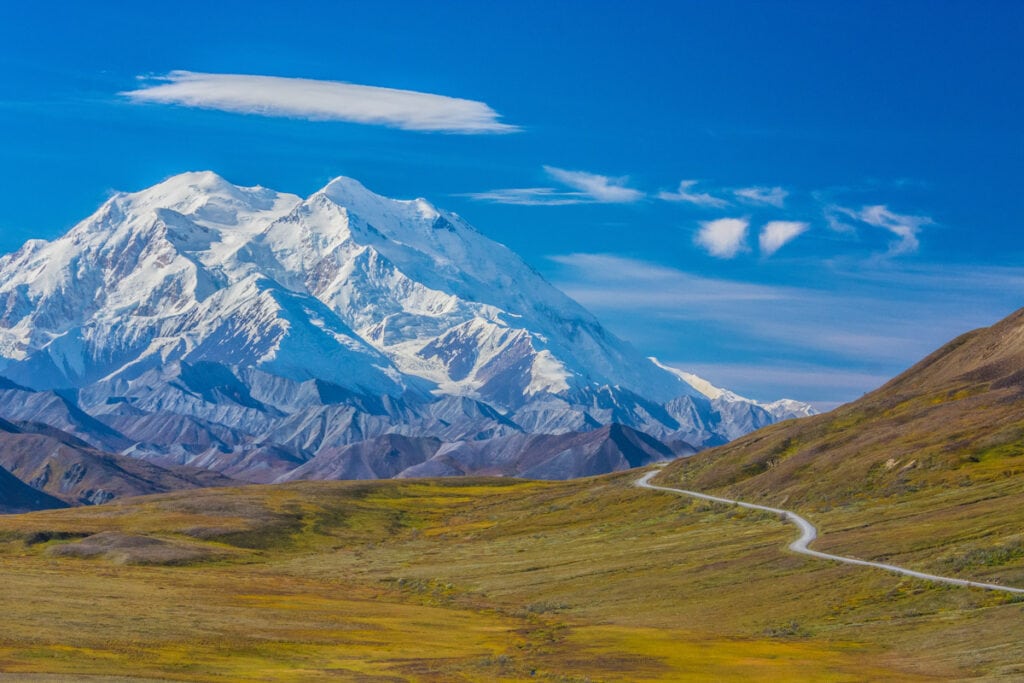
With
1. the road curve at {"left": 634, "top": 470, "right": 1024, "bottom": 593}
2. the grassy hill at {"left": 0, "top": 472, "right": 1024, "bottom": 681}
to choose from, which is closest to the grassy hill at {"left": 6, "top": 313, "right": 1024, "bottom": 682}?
the grassy hill at {"left": 0, "top": 472, "right": 1024, "bottom": 681}

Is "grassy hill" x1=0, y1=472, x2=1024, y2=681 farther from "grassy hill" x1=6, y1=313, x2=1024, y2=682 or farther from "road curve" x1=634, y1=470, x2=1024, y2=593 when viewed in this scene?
"road curve" x1=634, y1=470, x2=1024, y2=593

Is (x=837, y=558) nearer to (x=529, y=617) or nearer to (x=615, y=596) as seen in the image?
(x=615, y=596)

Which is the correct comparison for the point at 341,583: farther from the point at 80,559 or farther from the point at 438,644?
the point at 438,644

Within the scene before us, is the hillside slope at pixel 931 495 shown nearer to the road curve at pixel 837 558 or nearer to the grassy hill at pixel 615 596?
the grassy hill at pixel 615 596

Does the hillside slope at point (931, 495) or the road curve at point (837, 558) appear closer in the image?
the road curve at point (837, 558)

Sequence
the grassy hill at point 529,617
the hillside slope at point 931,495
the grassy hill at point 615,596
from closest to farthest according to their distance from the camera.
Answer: the grassy hill at point 529,617, the grassy hill at point 615,596, the hillside slope at point 931,495

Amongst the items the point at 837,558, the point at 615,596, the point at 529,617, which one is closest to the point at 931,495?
the point at 837,558

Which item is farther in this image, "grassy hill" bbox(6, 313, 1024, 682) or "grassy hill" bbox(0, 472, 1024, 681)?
"grassy hill" bbox(6, 313, 1024, 682)

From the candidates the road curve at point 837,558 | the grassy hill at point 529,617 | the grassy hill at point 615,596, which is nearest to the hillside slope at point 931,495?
the grassy hill at point 615,596

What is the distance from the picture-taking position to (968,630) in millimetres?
94188

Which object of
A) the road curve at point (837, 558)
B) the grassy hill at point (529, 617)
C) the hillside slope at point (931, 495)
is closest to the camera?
the grassy hill at point (529, 617)

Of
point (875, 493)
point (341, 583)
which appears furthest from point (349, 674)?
point (875, 493)

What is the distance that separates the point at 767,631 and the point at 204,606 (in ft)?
163

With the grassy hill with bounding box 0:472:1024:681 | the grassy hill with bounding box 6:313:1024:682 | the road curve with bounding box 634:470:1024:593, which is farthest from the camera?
the road curve with bounding box 634:470:1024:593
